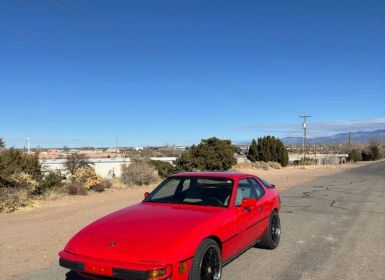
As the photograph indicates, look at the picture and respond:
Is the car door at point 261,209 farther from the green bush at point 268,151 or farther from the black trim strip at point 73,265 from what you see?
the green bush at point 268,151

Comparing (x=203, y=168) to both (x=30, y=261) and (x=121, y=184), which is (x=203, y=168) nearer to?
(x=121, y=184)

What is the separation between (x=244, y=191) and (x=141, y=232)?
230cm

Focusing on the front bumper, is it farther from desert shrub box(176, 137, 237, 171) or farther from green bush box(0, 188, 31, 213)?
desert shrub box(176, 137, 237, 171)

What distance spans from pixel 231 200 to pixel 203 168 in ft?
70.5

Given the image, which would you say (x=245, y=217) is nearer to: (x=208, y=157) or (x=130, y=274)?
(x=130, y=274)

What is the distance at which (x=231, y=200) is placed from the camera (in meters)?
6.55

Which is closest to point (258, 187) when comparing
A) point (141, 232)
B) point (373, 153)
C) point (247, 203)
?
point (247, 203)

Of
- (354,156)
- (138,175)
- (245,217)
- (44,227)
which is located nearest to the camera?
(245,217)

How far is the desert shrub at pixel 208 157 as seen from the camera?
2777cm

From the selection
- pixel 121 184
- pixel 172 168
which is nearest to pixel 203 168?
pixel 172 168

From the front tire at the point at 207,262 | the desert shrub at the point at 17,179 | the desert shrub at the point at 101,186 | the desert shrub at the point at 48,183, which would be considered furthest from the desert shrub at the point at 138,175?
the front tire at the point at 207,262

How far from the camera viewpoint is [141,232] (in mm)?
5418

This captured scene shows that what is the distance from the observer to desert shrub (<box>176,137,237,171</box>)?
2777 cm

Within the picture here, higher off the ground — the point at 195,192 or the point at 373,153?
the point at 373,153
